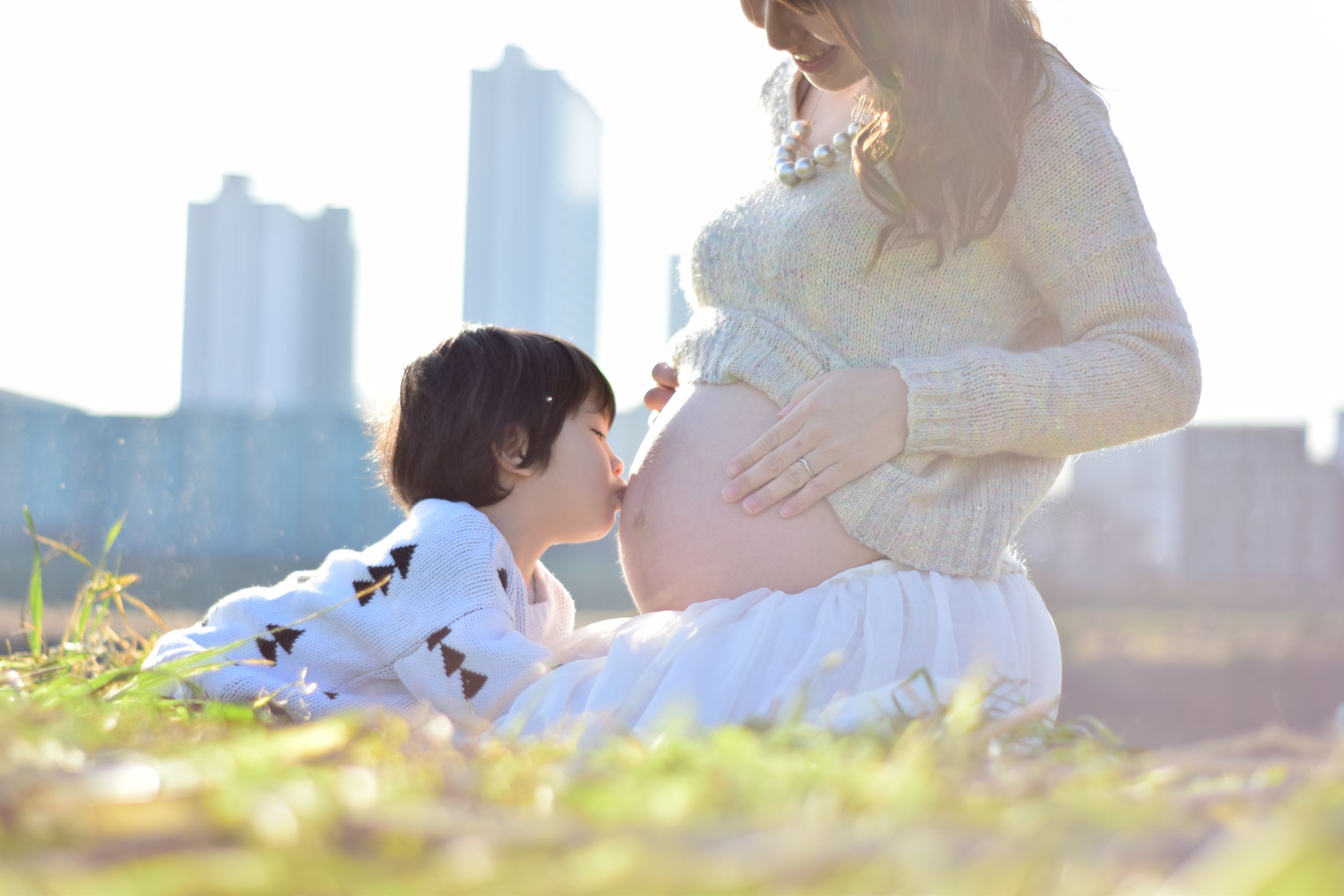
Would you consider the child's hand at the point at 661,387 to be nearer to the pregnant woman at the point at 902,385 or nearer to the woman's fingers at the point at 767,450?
the pregnant woman at the point at 902,385

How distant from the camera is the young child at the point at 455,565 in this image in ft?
4.21

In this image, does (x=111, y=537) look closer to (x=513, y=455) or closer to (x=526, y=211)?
(x=513, y=455)

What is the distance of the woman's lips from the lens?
149cm

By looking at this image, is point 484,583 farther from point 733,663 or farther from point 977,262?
point 977,262

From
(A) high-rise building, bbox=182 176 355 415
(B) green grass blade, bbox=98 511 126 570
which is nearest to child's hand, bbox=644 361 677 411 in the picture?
(B) green grass blade, bbox=98 511 126 570

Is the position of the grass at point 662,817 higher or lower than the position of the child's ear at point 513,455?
lower

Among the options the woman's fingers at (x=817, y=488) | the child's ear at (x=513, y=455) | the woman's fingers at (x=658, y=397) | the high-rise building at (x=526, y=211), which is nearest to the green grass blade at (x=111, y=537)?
the child's ear at (x=513, y=455)

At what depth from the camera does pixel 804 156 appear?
5.24 feet

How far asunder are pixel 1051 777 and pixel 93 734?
49 centimetres

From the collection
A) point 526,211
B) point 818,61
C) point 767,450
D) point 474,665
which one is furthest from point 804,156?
point 526,211

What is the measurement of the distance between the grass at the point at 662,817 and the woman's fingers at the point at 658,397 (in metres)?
1.13

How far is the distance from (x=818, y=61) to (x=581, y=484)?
69 centimetres

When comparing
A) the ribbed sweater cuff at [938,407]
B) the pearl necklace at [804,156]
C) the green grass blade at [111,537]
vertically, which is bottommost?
the green grass blade at [111,537]

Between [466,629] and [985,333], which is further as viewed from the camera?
[985,333]
